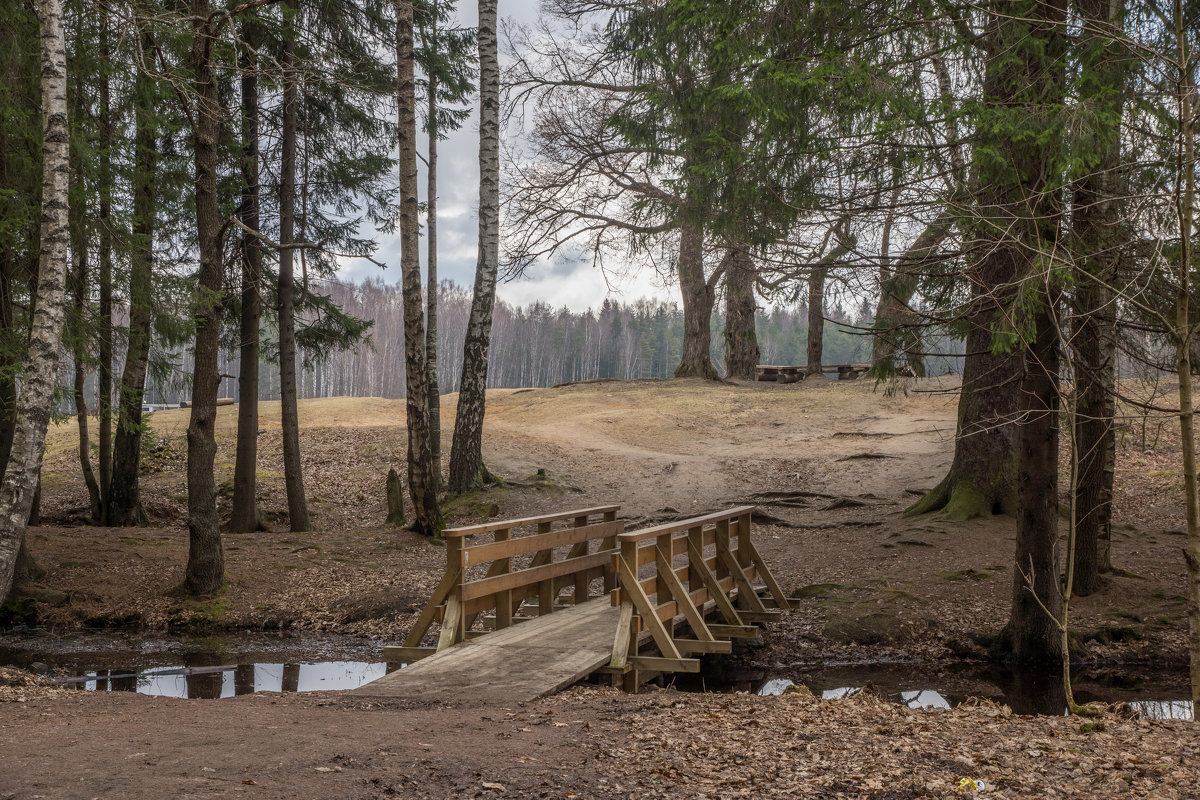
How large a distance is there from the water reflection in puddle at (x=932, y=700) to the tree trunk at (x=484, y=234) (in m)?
8.93

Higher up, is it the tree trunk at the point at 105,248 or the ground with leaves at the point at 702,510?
the tree trunk at the point at 105,248

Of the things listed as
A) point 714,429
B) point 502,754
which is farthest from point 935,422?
point 502,754

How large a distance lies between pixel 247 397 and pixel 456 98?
29.8 ft

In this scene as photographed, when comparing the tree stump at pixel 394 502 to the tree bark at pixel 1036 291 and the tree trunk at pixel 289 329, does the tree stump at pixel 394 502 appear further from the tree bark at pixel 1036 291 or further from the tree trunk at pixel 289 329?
the tree bark at pixel 1036 291

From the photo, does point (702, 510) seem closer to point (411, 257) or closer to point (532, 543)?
point (411, 257)

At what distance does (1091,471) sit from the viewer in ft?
33.5

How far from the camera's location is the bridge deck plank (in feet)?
20.6

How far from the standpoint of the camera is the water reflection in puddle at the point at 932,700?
755cm

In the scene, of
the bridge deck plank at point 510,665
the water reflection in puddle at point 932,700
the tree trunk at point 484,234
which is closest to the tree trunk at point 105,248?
the tree trunk at point 484,234

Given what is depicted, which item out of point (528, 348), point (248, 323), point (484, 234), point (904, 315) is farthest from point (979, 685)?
point (528, 348)

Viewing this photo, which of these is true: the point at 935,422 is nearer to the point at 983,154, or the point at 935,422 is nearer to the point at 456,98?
the point at 456,98

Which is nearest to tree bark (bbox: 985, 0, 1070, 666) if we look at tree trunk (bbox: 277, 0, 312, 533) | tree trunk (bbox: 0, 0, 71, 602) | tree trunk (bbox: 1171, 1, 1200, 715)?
tree trunk (bbox: 1171, 1, 1200, 715)

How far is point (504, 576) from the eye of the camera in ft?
27.1

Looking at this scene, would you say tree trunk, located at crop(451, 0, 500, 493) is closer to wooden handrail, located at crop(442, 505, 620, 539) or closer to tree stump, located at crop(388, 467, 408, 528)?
tree stump, located at crop(388, 467, 408, 528)
